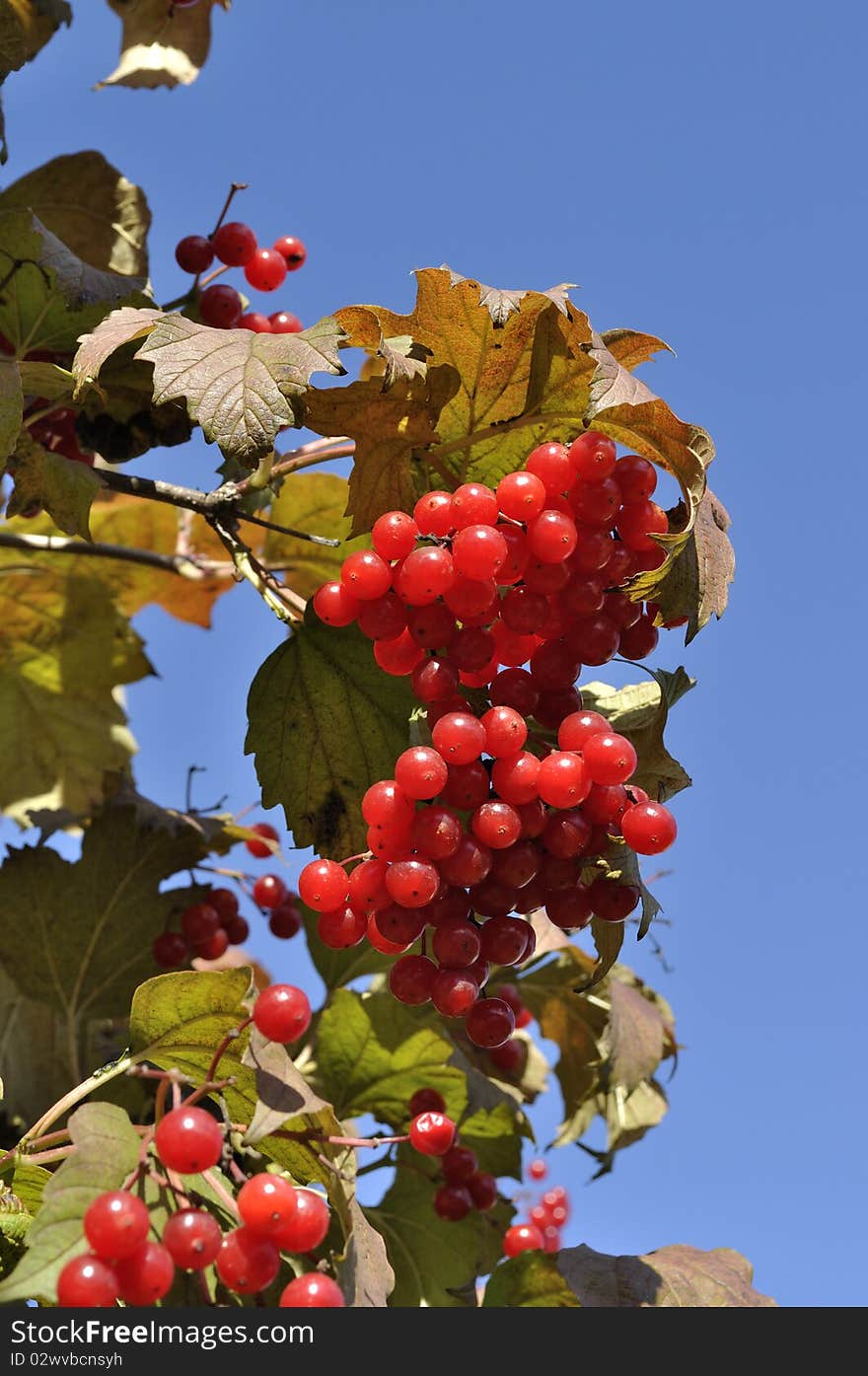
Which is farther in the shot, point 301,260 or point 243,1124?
point 301,260

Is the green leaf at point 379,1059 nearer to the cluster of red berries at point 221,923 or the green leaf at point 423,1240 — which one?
the green leaf at point 423,1240

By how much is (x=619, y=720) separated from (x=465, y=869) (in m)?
0.60

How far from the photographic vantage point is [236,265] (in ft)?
7.75

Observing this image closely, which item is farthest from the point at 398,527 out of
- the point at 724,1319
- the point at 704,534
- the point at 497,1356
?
the point at 724,1319

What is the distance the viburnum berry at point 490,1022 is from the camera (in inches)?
62.0

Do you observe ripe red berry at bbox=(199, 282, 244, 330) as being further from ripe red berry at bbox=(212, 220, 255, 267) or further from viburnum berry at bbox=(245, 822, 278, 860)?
viburnum berry at bbox=(245, 822, 278, 860)

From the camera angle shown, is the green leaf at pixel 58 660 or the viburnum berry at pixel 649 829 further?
the green leaf at pixel 58 660

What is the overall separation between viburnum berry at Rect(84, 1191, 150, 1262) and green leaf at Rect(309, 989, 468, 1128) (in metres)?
1.20

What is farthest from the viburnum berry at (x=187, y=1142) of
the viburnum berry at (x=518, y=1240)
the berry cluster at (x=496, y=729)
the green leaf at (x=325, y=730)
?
the viburnum berry at (x=518, y=1240)

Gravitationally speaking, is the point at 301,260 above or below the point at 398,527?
above

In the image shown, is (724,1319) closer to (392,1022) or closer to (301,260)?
(392,1022)

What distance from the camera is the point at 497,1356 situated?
1439mm

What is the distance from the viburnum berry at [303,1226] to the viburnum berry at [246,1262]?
2 cm

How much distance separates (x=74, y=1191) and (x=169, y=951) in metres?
1.18
